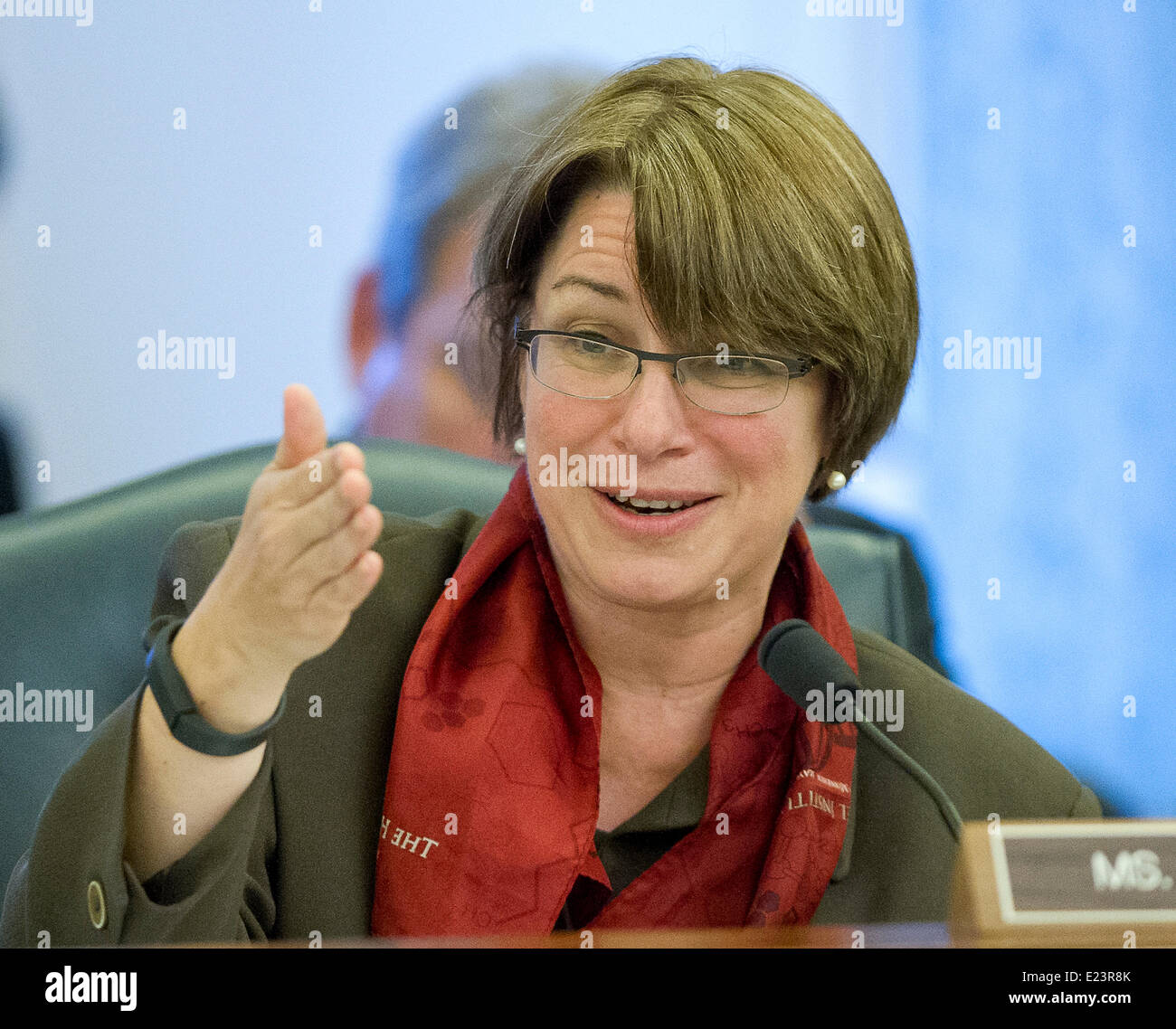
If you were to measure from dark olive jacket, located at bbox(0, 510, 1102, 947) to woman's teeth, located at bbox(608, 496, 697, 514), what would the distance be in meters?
0.18

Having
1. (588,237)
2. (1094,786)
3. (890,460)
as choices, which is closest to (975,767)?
(1094,786)

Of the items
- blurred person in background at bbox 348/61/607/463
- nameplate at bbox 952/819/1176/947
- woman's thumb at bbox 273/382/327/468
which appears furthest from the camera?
blurred person in background at bbox 348/61/607/463

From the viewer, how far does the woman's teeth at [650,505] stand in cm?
99

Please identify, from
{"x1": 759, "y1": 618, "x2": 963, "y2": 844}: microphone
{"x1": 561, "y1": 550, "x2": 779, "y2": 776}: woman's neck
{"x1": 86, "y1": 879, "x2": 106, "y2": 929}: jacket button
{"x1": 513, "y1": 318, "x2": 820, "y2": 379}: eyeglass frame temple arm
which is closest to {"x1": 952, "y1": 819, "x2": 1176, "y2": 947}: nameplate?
{"x1": 759, "y1": 618, "x2": 963, "y2": 844}: microphone

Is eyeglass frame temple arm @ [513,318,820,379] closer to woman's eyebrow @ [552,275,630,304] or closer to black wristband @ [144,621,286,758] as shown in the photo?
woman's eyebrow @ [552,275,630,304]

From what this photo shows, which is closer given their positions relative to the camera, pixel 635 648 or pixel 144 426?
pixel 635 648

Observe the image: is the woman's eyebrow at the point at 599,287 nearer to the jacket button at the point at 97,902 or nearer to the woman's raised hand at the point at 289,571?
the woman's raised hand at the point at 289,571

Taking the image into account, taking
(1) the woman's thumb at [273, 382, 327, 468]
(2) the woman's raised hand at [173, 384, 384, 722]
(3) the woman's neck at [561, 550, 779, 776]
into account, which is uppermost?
(1) the woman's thumb at [273, 382, 327, 468]

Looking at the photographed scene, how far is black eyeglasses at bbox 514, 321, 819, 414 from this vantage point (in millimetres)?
953

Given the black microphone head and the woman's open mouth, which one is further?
the woman's open mouth

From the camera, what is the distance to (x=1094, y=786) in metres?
1.18

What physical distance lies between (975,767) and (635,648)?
0.36m

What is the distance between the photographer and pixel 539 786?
0.97 meters
